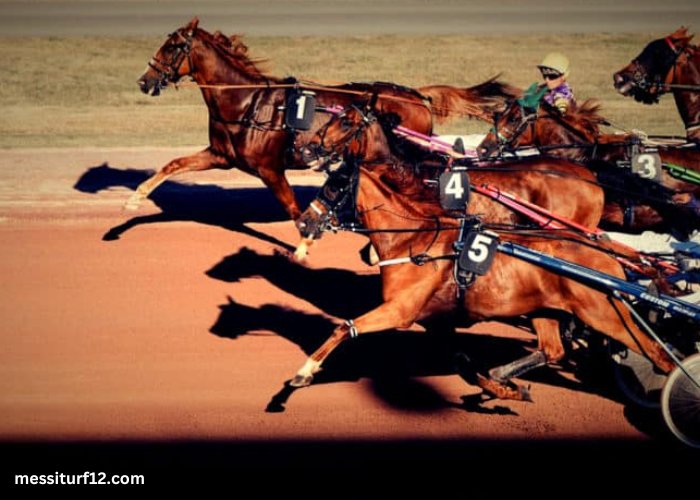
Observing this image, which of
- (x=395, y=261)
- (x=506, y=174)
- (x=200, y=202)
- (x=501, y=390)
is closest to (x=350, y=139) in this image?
(x=506, y=174)

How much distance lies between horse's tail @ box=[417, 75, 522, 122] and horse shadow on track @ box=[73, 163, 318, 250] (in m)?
2.29

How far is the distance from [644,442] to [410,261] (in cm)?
203

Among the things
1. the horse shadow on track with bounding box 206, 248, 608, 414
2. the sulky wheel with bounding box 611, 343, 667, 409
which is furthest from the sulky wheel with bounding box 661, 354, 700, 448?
the horse shadow on track with bounding box 206, 248, 608, 414

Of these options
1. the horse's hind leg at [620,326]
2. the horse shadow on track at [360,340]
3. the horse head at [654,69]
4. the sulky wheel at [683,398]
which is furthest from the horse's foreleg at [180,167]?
the sulky wheel at [683,398]

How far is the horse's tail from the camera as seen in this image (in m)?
10.5

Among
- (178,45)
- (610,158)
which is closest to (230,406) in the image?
(610,158)

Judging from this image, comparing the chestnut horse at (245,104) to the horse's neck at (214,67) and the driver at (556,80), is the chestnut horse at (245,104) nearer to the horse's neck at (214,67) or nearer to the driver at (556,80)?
the horse's neck at (214,67)

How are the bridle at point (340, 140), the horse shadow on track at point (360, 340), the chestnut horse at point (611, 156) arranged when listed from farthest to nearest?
the chestnut horse at point (611, 156) < the bridle at point (340, 140) < the horse shadow on track at point (360, 340)

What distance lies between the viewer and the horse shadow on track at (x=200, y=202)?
11.0 meters

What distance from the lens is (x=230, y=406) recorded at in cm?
639

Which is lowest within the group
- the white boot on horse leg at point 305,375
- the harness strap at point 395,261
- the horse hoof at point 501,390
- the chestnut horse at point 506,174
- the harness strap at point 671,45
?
the horse hoof at point 501,390

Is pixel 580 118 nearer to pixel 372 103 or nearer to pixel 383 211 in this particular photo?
pixel 372 103

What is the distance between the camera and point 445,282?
594cm

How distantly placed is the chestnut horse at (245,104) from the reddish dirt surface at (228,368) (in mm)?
971
